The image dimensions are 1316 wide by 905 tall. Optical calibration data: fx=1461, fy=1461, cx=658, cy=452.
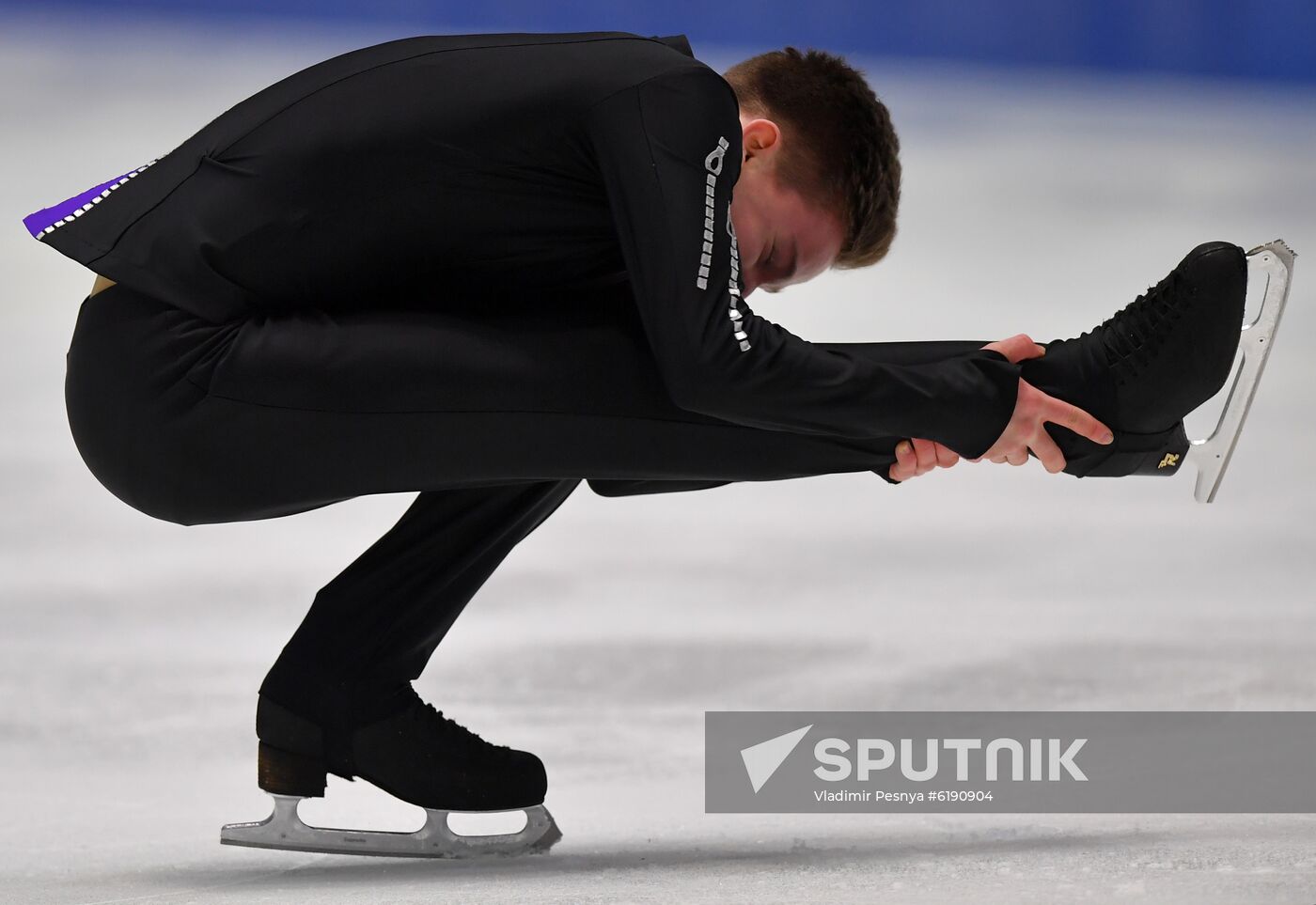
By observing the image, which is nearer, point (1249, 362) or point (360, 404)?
point (360, 404)

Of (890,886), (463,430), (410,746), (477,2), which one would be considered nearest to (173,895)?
(410,746)

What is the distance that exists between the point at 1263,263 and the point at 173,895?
3.33ft

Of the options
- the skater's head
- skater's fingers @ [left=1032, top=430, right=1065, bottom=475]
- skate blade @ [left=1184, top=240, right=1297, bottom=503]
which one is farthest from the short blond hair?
skate blade @ [left=1184, top=240, right=1297, bottom=503]

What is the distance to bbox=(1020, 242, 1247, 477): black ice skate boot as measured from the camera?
3.98 ft

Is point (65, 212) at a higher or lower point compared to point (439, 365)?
higher

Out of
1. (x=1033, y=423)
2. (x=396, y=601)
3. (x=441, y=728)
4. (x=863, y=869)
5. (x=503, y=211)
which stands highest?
(x=503, y=211)

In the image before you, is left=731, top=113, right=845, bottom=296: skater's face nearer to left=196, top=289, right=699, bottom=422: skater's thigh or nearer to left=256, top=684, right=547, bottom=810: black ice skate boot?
left=196, top=289, right=699, bottom=422: skater's thigh

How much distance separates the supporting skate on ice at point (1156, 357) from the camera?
1212 mm

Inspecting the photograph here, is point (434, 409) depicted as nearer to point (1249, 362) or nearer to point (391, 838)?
point (391, 838)

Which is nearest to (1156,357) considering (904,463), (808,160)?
(904,463)

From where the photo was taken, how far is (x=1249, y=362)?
4.21 feet

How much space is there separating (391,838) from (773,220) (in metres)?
0.64

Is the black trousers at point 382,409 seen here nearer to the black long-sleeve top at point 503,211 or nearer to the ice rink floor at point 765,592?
the black long-sleeve top at point 503,211

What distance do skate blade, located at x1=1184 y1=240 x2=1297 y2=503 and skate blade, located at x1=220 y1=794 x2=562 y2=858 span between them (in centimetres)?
67
